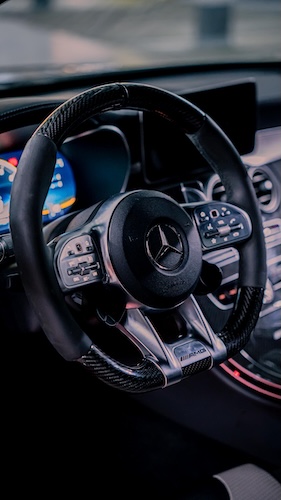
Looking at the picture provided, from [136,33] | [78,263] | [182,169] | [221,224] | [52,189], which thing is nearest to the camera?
[78,263]

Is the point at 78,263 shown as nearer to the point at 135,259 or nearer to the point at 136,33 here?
the point at 135,259

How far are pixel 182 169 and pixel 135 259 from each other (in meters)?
0.59

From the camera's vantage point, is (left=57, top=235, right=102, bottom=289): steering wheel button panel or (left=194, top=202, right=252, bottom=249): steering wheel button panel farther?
(left=194, top=202, right=252, bottom=249): steering wheel button panel

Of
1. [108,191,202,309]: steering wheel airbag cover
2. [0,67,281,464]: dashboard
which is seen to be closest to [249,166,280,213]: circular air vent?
[0,67,281,464]: dashboard

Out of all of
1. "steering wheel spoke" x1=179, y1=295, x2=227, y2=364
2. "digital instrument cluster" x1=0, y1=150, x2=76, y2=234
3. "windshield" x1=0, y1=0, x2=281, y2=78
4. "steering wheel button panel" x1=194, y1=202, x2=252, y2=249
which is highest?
"windshield" x1=0, y1=0, x2=281, y2=78

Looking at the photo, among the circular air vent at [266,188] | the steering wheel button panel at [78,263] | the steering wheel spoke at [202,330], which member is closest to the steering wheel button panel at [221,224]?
the steering wheel spoke at [202,330]

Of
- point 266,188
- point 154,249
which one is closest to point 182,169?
point 266,188

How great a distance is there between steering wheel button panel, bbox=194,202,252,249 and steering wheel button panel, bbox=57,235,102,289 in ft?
0.76

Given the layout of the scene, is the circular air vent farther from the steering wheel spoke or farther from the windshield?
the steering wheel spoke

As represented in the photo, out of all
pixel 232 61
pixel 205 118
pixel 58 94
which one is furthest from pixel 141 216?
pixel 232 61

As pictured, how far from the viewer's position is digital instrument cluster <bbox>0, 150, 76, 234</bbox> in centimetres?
135

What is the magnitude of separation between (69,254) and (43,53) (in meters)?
2.51

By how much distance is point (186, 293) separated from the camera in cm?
121

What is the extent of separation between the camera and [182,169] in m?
1.70
